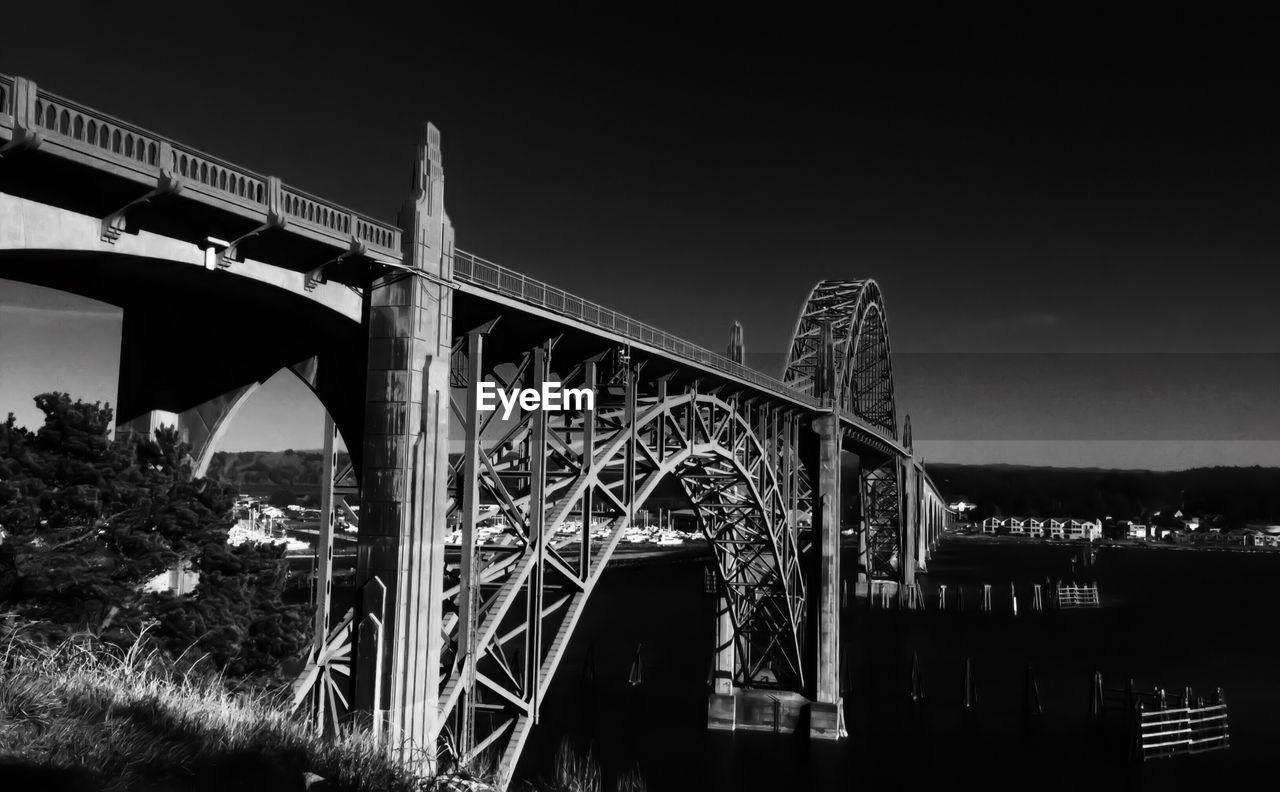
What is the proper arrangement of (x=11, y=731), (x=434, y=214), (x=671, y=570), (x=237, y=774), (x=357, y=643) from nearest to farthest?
(x=11, y=731), (x=237, y=774), (x=357, y=643), (x=434, y=214), (x=671, y=570)

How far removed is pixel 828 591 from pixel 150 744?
126 feet

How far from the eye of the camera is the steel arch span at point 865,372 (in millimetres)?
65812

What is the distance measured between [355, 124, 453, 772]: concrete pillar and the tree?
291cm

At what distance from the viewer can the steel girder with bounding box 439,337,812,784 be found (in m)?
18.3

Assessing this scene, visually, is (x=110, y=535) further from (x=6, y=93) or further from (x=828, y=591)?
(x=828, y=591)

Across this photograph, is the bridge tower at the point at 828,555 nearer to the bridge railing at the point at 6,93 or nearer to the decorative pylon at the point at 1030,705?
the decorative pylon at the point at 1030,705

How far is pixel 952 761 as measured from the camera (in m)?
40.0

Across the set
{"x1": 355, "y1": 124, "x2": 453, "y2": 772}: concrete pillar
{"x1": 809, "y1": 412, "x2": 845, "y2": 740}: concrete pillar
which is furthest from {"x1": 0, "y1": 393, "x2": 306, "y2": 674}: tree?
{"x1": 809, "y1": 412, "x2": 845, "y2": 740}: concrete pillar

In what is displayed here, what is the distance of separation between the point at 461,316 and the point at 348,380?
8.58 feet

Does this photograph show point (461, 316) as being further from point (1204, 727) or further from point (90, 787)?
point (1204, 727)

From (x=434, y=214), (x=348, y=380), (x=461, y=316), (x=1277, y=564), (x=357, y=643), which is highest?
(x=434, y=214)

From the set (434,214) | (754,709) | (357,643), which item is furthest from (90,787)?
(754,709)

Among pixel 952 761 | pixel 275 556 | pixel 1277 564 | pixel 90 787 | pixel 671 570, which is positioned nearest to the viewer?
pixel 90 787

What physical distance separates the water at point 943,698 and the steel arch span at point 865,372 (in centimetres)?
803
